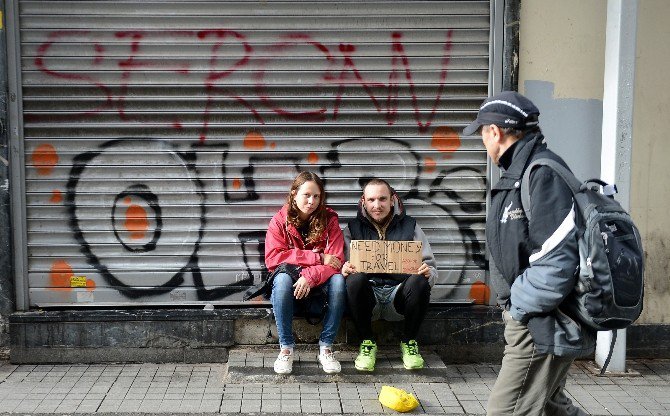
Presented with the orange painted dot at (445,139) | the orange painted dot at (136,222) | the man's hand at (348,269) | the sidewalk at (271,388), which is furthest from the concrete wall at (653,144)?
the orange painted dot at (136,222)

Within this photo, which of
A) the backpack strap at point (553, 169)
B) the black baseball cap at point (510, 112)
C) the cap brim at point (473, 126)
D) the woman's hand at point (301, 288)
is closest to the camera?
the backpack strap at point (553, 169)

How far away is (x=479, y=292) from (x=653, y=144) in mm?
1717

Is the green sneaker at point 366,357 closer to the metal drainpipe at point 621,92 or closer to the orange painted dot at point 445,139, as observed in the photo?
the orange painted dot at point 445,139

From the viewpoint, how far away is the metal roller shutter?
19.6 feet

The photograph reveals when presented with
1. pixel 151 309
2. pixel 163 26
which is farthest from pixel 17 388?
pixel 163 26

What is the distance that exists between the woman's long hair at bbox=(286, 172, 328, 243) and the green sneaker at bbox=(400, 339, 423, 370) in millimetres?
997

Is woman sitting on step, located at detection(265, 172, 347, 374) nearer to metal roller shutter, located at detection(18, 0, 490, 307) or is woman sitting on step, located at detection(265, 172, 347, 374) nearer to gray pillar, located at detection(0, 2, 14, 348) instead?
metal roller shutter, located at detection(18, 0, 490, 307)

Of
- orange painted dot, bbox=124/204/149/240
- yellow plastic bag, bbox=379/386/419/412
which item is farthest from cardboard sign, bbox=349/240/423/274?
orange painted dot, bbox=124/204/149/240

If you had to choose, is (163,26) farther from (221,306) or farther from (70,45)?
(221,306)

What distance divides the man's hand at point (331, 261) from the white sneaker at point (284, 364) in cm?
69

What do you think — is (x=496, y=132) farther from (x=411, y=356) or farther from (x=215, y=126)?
(x=215, y=126)

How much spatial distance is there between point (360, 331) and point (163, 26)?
2.67 meters

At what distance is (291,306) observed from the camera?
552cm

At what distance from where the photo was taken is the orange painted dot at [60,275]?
606 cm
